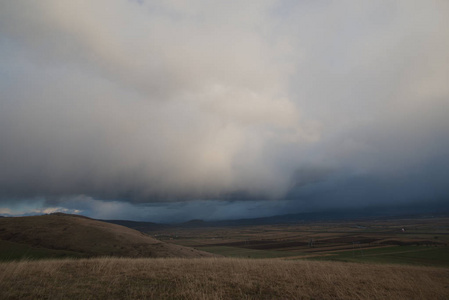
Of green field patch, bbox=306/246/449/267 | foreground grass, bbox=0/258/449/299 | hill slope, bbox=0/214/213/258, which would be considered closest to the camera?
foreground grass, bbox=0/258/449/299

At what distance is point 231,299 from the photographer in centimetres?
1254

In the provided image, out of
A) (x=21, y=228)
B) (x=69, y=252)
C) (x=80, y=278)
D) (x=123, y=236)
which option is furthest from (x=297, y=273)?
(x=21, y=228)

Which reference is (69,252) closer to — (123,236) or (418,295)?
(123,236)

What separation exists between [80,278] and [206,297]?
28.2 ft

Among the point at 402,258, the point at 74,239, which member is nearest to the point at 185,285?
the point at 74,239

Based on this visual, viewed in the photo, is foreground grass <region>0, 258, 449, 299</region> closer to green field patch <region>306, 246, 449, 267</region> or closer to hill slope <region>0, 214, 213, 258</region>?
hill slope <region>0, 214, 213, 258</region>

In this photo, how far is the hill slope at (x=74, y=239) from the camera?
124ft

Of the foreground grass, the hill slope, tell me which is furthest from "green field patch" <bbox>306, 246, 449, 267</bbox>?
the foreground grass

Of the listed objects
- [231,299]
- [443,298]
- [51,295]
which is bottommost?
[443,298]

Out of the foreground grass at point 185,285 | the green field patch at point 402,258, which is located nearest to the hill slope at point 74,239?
the foreground grass at point 185,285

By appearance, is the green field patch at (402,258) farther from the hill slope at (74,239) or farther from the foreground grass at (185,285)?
the foreground grass at (185,285)

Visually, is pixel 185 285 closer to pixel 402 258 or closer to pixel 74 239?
pixel 74 239

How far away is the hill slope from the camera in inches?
1484

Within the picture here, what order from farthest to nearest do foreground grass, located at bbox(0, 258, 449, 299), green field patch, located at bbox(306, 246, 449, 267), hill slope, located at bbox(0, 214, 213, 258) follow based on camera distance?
green field patch, located at bbox(306, 246, 449, 267)
hill slope, located at bbox(0, 214, 213, 258)
foreground grass, located at bbox(0, 258, 449, 299)
